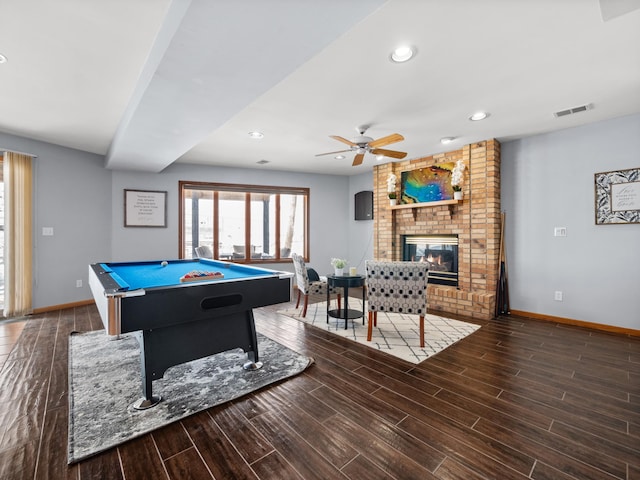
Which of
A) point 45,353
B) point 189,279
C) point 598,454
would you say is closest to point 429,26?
point 189,279

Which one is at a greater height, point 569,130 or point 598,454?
point 569,130

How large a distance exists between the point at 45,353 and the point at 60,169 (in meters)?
3.06

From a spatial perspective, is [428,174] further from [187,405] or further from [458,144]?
[187,405]

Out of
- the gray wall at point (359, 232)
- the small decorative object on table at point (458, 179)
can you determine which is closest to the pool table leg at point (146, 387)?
the small decorative object on table at point (458, 179)

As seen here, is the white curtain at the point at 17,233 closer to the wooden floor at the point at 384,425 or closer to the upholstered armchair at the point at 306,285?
the wooden floor at the point at 384,425

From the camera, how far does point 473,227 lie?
14.9 ft

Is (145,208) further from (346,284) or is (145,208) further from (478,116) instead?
(478,116)

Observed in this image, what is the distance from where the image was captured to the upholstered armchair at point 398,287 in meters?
Answer: 3.10

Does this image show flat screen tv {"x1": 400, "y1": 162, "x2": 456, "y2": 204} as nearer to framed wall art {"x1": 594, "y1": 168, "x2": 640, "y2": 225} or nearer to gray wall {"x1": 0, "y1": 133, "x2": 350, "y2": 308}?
framed wall art {"x1": 594, "y1": 168, "x2": 640, "y2": 225}

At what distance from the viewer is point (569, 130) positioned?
12.8 feet

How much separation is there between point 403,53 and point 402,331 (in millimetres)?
2826

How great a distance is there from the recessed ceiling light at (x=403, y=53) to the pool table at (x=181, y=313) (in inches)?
75.2

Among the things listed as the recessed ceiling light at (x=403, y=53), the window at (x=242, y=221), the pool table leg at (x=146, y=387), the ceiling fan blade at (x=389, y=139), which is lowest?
the pool table leg at (x=146, y=387)

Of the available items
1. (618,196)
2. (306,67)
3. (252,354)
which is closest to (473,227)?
(618,196)
